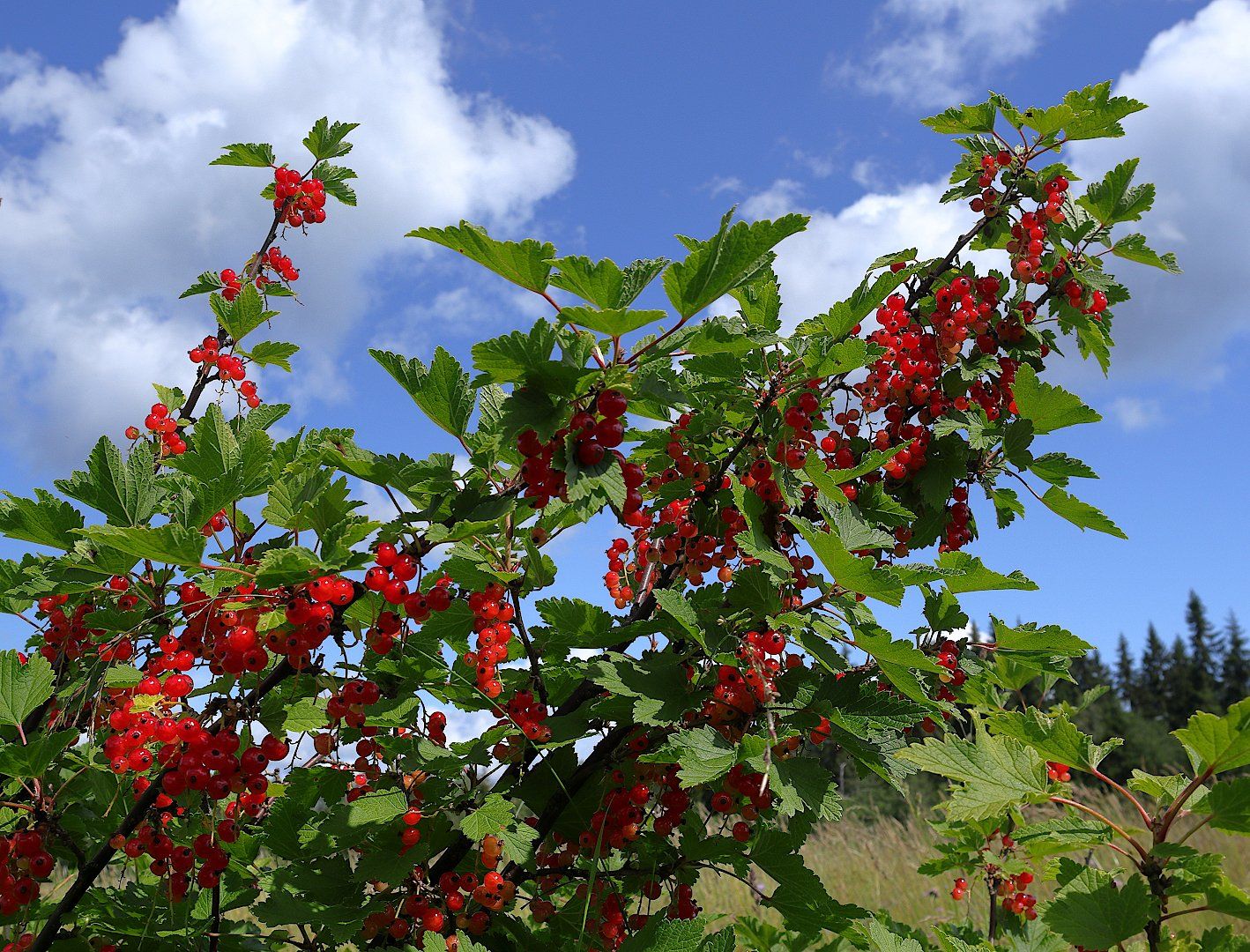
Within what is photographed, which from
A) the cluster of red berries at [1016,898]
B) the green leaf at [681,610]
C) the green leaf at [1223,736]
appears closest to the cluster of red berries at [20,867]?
the green leaf at [681,610]

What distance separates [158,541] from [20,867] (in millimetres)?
904

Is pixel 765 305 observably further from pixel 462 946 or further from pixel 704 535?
pixel 462 946

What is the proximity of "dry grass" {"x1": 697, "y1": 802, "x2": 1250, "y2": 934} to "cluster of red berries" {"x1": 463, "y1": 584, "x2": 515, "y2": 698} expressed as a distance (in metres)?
4.24

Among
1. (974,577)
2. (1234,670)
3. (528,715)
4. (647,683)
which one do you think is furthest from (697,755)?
(1234,670)

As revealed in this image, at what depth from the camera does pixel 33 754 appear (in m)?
1.61

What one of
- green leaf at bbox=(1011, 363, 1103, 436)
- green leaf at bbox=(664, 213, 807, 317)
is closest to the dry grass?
green leaf at bbox=(1011, 363, 1103, 436)

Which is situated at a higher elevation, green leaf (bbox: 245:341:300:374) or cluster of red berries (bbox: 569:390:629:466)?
green leaf (bbox: 245:341:300:374)

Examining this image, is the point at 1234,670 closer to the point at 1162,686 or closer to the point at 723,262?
the point at 1162,686

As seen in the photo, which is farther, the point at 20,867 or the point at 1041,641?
the point at 1041,641

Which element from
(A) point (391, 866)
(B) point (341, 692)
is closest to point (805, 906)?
(A) point (391, 866)

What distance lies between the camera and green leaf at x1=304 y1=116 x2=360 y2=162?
9.19 feet

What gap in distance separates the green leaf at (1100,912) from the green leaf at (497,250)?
4.61ft

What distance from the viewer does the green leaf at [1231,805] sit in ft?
4.38

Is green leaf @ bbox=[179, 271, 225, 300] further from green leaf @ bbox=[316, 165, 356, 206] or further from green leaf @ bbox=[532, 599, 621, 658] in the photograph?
green leaf @ bbox=[532, 599, 621, 658]
